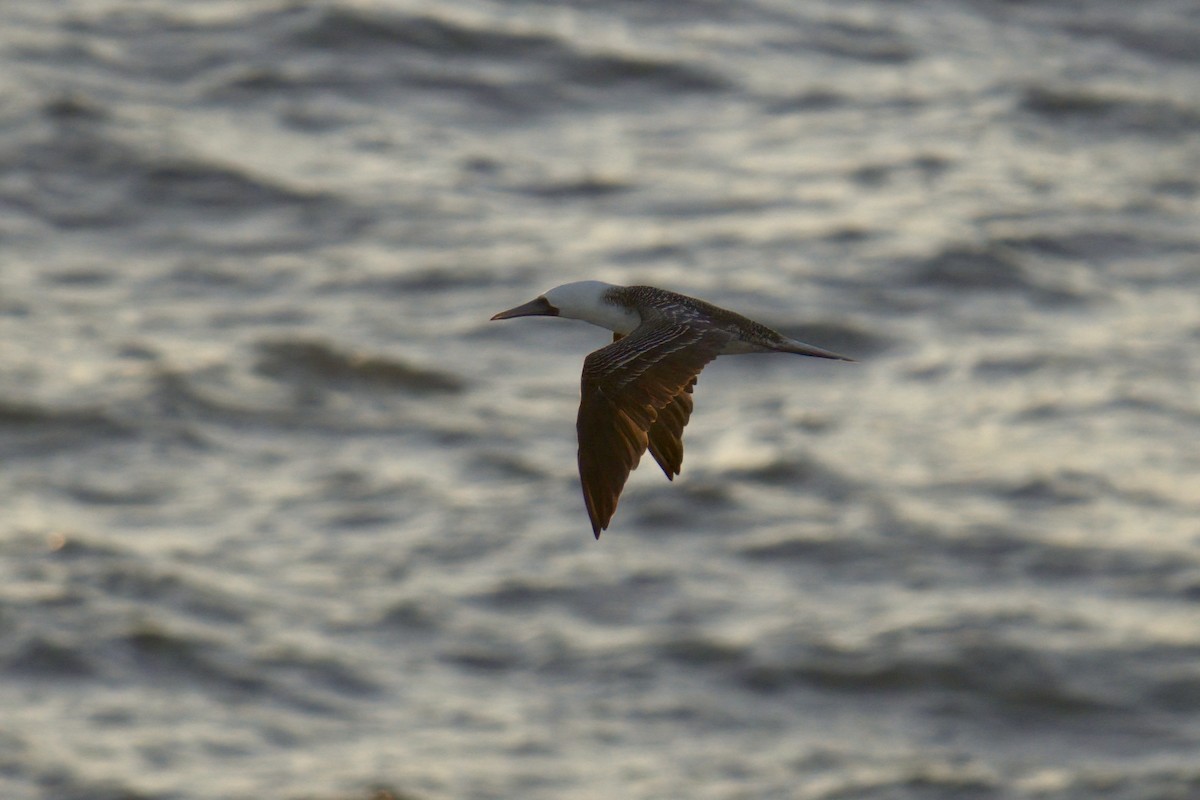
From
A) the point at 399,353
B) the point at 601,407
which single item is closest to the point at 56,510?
the point at 399,353

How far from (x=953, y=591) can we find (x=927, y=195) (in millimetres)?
7489

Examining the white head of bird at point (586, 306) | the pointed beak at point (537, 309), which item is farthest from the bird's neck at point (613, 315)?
the pointed beak at point (537, 309)

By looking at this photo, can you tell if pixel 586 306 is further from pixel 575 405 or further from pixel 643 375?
pixel 575 405

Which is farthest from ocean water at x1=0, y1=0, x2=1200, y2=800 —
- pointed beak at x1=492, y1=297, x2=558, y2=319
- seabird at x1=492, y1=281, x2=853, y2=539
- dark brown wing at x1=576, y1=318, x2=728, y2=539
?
dark brown wing at x1=576, y1=318, x2=728, y2=539

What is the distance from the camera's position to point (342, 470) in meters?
23.3

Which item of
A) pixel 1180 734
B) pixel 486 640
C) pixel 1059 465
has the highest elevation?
pixel 1059 465

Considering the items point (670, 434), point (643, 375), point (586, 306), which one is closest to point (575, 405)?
point (586, 306)

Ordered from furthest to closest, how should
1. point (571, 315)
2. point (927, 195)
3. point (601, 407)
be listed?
point (927, 195) → point (571, 315) → point (601, 407)

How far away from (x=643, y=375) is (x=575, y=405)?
14.5 meters

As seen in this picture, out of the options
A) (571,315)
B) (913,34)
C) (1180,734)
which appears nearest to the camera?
(571,315)

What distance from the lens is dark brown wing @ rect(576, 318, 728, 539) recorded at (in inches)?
356

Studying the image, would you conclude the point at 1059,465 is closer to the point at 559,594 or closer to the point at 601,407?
the point at 559,594

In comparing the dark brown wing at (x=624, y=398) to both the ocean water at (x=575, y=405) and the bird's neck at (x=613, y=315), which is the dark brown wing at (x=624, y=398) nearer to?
the bird's neck at (x=613, y=315)

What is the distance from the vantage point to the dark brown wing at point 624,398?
9.05 m
